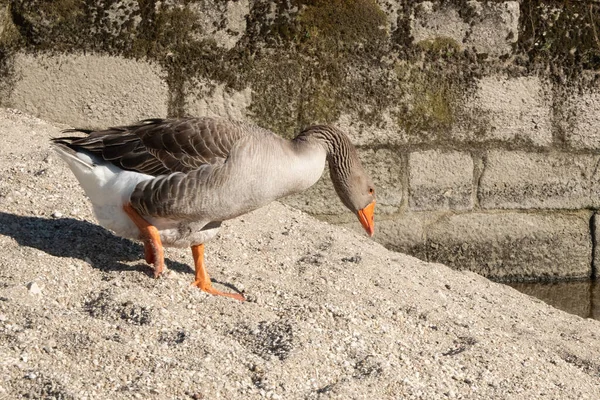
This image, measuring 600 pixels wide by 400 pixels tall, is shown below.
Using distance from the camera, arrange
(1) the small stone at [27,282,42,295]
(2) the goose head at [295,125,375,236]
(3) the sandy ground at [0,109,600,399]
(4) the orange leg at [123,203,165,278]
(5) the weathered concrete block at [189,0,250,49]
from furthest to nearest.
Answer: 1. (5) the weathered concrete block at [189,0,250,49]
2. (2) the goose head at [295,125,375,236]
3. (4) the orange leg at [123,203,165,278]
4. (1) the small stone at [27,282,42,295]
5. (3) the sandy ground at [0,109,600,399]

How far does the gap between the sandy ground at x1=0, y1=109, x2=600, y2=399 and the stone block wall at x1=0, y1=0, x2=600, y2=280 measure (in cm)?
44

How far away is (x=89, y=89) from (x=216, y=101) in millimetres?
946

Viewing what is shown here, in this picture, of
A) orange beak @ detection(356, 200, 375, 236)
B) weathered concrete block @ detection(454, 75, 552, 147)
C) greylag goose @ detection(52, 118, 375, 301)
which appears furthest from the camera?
weathered concrete block @ detection(454, 75, 552, 147)

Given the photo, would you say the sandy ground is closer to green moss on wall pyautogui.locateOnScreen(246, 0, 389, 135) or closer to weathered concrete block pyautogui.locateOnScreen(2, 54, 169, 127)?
weathered concrete block pyautogui.locateOnScreen(2, 54, 169, 127)

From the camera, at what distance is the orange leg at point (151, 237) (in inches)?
195

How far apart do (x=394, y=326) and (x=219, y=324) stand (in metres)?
1.02

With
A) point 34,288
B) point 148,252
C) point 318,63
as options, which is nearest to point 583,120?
point 318,63

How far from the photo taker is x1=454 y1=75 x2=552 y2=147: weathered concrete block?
6.59m

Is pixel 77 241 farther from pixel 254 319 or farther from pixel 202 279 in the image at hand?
pixel 254 319

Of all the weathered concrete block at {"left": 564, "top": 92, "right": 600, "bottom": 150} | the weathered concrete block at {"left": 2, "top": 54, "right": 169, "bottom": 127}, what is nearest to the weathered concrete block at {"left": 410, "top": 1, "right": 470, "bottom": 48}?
the weathered concrete block at {"left": 564, "top": 92, "right": 600, "bottom": 150}

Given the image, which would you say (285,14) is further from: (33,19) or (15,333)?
(15,333)

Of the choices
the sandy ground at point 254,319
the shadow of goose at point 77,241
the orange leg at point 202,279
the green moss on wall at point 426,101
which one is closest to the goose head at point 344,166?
the sandy ground at point 254,319

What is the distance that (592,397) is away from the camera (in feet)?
14.7

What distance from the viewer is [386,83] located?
654 cm
